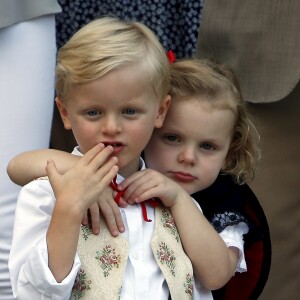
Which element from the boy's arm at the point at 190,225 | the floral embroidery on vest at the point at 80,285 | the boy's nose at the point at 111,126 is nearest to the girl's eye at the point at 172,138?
the boy's arm at the point at 190,225

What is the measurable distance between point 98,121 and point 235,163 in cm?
41

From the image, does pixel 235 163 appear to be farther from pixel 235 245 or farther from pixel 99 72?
pixel 99 72

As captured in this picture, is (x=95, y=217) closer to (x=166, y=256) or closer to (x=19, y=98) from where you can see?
(x=166, y=256)

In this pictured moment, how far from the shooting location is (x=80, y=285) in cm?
174

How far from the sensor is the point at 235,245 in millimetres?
1927

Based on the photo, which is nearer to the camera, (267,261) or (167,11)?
(267,261)

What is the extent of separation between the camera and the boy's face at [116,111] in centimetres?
174

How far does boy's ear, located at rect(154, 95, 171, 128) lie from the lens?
1.88 metres

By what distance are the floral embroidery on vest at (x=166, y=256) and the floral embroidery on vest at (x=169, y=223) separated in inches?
1.8

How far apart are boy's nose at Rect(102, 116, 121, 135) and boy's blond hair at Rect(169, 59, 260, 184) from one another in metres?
0.22

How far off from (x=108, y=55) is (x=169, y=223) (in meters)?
0.34

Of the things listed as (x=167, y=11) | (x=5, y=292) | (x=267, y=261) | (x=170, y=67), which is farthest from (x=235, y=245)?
(x=167, y=11)

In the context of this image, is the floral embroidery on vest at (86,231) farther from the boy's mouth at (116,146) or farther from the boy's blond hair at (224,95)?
the boy's blond hair at (224,95)

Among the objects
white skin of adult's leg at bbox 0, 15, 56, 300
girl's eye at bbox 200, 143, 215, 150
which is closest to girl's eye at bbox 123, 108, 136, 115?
girl's eye at bbox 200, 143, 215, 150
